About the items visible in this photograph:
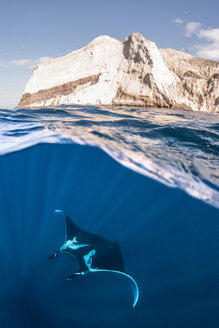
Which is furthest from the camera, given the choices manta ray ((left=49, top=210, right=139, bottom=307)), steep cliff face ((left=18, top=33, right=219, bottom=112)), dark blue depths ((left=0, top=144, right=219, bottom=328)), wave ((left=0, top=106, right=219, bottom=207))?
steep cliff face ((left=18, top=33, right=219, bottom=112))

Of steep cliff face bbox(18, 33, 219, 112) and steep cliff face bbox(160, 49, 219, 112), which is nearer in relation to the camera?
steep cliff face bbox(18, 33, 219, 112)

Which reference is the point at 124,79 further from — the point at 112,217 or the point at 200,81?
the point at 112,217

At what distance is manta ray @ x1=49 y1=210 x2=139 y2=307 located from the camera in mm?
2637

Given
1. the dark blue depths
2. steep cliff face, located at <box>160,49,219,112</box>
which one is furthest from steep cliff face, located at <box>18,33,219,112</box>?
the dark blue depths

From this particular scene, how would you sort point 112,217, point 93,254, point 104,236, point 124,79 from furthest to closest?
point 124,79
point 112,217
point 104,236
point 93,254

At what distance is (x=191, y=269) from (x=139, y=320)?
4.24 feet

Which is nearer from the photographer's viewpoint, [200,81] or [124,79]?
[200,81]

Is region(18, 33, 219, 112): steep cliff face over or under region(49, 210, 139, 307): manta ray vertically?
over

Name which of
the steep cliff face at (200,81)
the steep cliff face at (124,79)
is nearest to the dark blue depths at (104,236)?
the steep cliff face at (124,79)

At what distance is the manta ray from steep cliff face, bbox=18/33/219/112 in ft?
32.2

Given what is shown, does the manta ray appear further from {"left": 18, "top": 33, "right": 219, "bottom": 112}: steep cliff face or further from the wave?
{"left": 18, "top": 33, "right": 219, "bottom": 112}: steep cliff face

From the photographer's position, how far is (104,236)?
395cm

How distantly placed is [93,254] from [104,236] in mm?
1227

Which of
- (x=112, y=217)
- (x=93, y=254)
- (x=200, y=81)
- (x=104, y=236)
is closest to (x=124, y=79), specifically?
(x=200, y=81)
